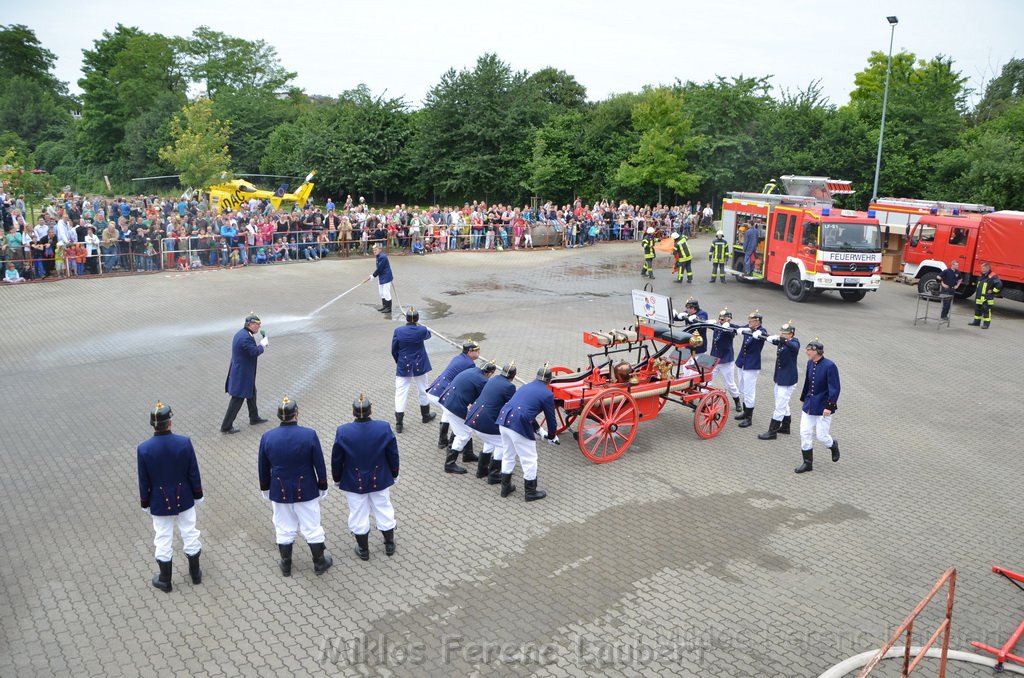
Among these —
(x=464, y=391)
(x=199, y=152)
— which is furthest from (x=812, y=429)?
(x=199, y=152)

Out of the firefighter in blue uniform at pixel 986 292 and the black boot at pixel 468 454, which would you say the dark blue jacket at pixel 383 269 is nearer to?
the black boot at pixel 468 454

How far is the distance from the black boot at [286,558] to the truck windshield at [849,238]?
1750cm

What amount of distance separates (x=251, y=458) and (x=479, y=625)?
190 inches

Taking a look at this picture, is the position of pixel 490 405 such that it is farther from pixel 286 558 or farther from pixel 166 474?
pixel 166 474

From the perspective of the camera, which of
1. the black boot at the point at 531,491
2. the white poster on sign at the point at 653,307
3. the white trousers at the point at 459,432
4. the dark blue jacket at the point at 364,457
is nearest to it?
the dark blue jacket at the point at 364,457

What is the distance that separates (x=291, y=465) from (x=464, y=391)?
2.89m

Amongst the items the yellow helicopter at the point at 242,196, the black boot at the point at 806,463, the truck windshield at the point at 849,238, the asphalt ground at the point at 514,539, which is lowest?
the asphalt ground at the point at 514,539

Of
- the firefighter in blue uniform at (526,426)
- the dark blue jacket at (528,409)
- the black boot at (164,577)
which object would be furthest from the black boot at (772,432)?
the black boot at (164,577)

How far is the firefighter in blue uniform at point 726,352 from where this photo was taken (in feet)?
38.9

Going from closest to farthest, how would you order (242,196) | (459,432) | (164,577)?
Result: (164,577) < (459,432) < (242,196)

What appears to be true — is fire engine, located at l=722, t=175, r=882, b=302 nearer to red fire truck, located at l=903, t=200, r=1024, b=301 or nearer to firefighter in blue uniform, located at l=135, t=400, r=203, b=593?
red fire truck, located at l=903, t=200, r=1024, b=301

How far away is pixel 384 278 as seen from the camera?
722 inches

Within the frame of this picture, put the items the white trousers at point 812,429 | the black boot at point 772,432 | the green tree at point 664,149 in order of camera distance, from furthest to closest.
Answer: the green tree at point 664,149, the black boot at point 772,432, the white trousers at point 812,429

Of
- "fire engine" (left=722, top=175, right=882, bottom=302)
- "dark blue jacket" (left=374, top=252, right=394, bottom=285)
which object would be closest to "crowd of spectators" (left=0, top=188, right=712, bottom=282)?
"dark blue jacket" (left=374, top=252, right=394, bottom=285)
